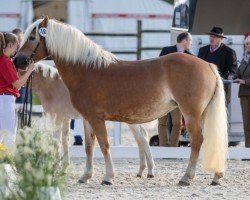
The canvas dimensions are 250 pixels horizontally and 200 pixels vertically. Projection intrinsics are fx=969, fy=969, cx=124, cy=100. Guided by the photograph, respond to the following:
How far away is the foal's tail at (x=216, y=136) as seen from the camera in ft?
35.1

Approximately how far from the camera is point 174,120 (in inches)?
517

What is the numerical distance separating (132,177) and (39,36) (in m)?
2.03

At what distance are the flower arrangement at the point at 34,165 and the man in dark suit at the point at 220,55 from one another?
6584 mm

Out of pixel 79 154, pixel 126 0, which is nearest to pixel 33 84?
pixel 79 154

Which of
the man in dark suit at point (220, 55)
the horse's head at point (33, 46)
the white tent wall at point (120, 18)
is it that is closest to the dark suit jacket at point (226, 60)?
the man in dark suit at point (220, 55)

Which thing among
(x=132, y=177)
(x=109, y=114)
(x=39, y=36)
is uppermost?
(x=39, y=36)

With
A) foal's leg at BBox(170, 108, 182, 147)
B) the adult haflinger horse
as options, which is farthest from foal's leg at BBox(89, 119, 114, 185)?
foal's leg at BBox(170, 108, 182, 147)

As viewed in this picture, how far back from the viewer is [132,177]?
37.7ft

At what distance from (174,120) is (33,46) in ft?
9.64

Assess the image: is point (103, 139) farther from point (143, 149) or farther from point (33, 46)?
point (33, 46)

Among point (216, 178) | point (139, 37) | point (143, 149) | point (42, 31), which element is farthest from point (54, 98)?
point (139, 37)

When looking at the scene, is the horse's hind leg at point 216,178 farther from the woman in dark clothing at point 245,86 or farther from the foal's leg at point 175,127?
the woman in dark clothing at point 245,86

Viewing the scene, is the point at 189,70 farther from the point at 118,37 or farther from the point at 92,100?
the point at 118,37

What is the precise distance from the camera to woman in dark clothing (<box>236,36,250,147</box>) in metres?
13.2
